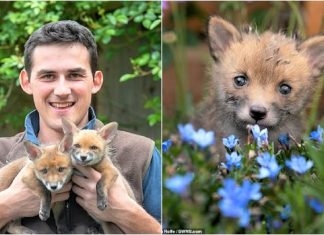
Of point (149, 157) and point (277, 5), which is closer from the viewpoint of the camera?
point (149, 157)

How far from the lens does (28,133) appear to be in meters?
2.44

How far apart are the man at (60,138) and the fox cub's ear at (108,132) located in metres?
0.09

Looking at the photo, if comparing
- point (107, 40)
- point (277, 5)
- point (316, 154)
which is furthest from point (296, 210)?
point (277, 5)

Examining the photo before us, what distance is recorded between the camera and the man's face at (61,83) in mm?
2402

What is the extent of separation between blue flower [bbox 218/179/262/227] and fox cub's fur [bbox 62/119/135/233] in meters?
0.50

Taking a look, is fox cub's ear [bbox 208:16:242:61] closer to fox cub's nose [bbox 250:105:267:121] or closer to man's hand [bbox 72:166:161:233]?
fox cub's nose [bbox 250:105:267:121]

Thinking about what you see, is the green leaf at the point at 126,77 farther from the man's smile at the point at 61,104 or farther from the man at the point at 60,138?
the man's smile at the point at 61,104

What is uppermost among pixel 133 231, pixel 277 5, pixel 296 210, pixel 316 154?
pixel 277 5

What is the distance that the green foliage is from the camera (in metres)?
2.89

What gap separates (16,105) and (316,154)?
1.42 metres

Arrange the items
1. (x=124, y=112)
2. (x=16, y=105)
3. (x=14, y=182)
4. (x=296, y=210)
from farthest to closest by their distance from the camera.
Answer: (x=124, y=112) → (x=16, y=105) → (x=14, y=182) → (x=296, y=210)

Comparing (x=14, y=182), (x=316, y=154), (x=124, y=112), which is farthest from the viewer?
(x=124, y=112)

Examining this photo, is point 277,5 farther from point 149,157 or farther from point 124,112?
point 149,157

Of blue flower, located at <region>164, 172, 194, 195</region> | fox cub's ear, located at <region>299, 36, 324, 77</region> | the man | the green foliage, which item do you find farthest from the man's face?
fox cub's ear, located at <region>299, 36, 324, 77</region>
